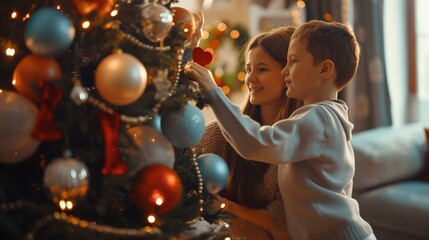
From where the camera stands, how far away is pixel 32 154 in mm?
1101

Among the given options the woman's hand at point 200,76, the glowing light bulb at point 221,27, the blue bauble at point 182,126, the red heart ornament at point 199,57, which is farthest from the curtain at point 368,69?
the blue bauble at point 182,126

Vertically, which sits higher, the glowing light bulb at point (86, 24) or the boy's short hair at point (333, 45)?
the glowing light bulb at point (86, 24)

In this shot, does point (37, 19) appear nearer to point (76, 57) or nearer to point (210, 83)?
point (76, 57)

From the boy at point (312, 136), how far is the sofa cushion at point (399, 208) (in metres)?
1.13

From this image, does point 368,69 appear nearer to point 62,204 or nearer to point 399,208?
point 399,208

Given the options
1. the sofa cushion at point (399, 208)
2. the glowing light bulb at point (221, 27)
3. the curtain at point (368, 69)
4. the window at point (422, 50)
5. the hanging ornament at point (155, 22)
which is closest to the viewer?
the hanging ornament at point (155, 22)

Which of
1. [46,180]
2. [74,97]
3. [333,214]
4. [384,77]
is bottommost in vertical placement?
[384,77]

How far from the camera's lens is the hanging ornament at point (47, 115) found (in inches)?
39.3

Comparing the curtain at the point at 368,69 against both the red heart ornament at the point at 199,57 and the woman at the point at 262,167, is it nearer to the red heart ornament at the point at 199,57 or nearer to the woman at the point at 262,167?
the woman at the point at 262,167

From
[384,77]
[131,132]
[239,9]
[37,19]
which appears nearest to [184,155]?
[131,132]

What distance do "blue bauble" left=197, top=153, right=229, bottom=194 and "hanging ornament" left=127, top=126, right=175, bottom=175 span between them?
0.12 m

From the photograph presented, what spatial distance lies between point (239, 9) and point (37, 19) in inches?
110

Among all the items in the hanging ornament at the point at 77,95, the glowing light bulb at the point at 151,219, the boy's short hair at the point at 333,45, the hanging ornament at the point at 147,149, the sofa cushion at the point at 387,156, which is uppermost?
the hanging ornament at the point at 77,95

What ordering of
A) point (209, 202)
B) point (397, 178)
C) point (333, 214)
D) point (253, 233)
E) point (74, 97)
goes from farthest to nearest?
point (397, 178) → point (253, 233) → point (333, 214) → point (209, 202) → point (74, 97)
